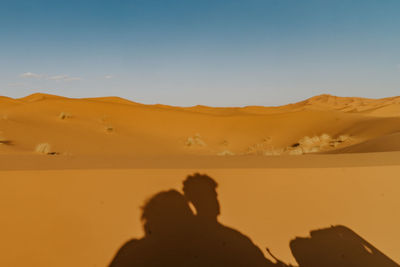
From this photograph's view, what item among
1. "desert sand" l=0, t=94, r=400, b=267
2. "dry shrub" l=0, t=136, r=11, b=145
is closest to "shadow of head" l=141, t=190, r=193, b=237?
"desert sand" l=0, t=94, r=400, b=267

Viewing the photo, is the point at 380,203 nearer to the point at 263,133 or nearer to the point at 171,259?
the point at 171,259

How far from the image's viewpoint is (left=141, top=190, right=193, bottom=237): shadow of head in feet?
13.3

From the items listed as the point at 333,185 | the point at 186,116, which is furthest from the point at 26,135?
the point at 186,116

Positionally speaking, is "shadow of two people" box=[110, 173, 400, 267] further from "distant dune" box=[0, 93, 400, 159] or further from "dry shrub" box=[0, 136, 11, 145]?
"dry shrub" box=[0, 136, 11, 145]

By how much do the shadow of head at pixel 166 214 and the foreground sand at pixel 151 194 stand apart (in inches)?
4.6

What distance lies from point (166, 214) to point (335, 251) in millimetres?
2419

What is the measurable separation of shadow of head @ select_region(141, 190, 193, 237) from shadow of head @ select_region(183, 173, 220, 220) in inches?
5.2

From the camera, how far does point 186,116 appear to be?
26750 mm

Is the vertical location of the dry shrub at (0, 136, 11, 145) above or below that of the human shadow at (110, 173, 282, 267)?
above

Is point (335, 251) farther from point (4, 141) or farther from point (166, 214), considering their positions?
→ point (4, 141)

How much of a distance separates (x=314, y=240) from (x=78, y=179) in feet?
11.8

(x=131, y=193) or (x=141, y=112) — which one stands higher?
(x=141, y=112)

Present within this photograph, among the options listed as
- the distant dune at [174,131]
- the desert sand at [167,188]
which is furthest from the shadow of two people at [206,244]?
the distant dune at [174,131]

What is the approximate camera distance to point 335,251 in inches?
160
